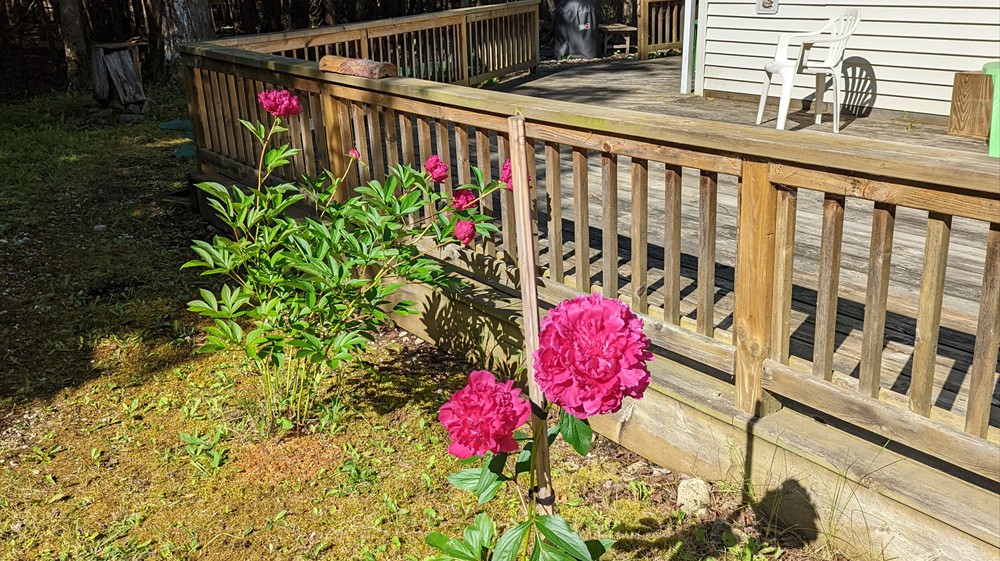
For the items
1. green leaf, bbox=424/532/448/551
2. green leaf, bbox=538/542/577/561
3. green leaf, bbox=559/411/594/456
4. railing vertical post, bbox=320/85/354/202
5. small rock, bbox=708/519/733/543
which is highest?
railing vertical post, bbox=320/85/354/202

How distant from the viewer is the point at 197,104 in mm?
6137

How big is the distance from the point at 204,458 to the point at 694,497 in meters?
1.86

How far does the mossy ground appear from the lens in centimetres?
298

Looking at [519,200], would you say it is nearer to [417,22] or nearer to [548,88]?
[417,22]

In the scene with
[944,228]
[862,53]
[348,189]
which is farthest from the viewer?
[862,53]

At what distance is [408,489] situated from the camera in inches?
128

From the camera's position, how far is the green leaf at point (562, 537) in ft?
6.28

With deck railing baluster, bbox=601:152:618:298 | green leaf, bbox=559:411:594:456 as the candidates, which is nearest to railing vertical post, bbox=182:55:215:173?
deck railing baluster, bbox=601:152:618:298

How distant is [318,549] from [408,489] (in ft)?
1.38

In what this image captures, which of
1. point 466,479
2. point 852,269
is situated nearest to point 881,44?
point 852,269

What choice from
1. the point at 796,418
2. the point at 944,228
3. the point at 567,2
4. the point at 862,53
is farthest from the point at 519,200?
the point at 567,2

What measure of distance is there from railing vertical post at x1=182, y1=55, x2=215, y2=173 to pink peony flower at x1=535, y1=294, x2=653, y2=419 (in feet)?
16.2

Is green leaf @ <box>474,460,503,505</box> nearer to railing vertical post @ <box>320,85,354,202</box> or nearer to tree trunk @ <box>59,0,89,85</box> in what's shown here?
railing vertical post @ <box>320,85,354,202</box>

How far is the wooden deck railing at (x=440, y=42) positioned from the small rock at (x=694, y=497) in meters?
4.44
